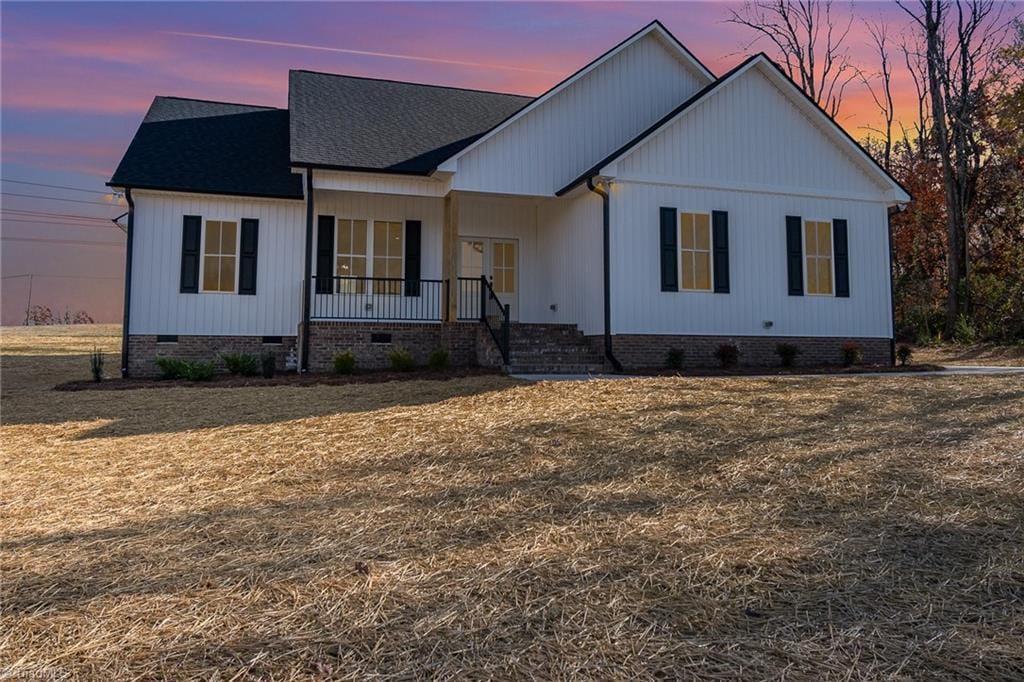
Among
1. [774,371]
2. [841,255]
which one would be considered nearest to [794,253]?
[841,255]

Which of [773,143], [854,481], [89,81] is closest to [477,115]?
[773,143]

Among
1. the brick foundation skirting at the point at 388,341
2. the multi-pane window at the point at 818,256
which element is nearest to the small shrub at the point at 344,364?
the brick foundation skirting at the point at 388,341

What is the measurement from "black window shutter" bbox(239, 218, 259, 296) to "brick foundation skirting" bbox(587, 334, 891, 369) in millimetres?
6906

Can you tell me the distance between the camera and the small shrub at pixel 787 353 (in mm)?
12562

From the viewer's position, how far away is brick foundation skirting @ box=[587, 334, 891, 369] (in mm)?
11922

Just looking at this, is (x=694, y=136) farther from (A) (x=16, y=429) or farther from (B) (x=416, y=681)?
(B) (x=416, y=681)

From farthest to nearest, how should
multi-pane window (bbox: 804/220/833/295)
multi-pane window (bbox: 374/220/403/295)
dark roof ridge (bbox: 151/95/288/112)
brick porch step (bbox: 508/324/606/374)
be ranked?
dark roof ridge (bbox: 151/95/288/112)
multi-pane window (bbox: 374/220/403/295)
multi-pane window (bbox: 804/220/833/295)
brick porch step (bbox: 508/324/606/374)

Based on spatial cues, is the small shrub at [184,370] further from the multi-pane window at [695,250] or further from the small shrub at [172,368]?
the multi-pane window at [695,250]

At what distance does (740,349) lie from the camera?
41.3 feet

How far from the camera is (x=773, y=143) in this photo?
1305 cm

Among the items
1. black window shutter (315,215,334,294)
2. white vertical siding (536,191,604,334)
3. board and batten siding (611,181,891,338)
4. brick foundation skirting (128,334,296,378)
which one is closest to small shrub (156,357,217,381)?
brick foundation skirting (128,334,296,378)

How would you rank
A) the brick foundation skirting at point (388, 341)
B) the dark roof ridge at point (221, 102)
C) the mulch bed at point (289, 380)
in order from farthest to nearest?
the dark roof ridge at point (221, 102), the brick foundation skirting at point (388, 341), the mulch bed at point (289, 380)

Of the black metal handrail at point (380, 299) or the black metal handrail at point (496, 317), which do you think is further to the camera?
the black metal handrail at point (380, 299)

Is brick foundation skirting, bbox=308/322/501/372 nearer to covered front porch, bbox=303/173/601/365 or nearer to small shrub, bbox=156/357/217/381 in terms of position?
covered front porch, bbox=303/173/601/365
